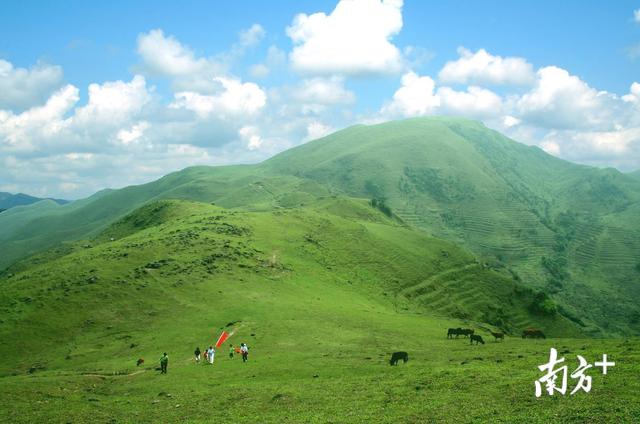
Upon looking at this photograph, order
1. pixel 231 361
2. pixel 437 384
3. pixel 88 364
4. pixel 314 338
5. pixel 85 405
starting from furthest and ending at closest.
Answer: pixel 314 338, pixel 88 364, pixel 231 361, pixel 85 405, pixel 437 384

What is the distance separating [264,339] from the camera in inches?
2327

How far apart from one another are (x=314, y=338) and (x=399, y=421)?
31.8 meters

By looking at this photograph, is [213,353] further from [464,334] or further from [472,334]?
[464,334]

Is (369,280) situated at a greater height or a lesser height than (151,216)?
lesser

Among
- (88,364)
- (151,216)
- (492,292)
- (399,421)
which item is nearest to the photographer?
(399,421)

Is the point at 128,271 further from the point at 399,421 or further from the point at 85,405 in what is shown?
the point at 399,421

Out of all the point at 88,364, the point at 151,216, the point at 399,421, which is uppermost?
the point at 151,216

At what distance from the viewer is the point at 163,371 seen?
46.9m

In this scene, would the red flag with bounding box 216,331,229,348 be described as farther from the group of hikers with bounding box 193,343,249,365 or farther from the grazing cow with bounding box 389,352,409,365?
the grazing cow with bounding box 389,352,409,365

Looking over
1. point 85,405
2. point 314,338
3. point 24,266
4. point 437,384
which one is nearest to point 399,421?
point 437,384

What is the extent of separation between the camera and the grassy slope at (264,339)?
31.0m

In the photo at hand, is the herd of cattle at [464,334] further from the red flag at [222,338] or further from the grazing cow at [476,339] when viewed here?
the red flag at [222,338]

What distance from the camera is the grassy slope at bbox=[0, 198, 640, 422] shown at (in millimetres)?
30969

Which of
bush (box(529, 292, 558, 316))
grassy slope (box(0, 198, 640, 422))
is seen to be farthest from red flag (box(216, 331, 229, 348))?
bush (box(529, 292, 558, 316))
